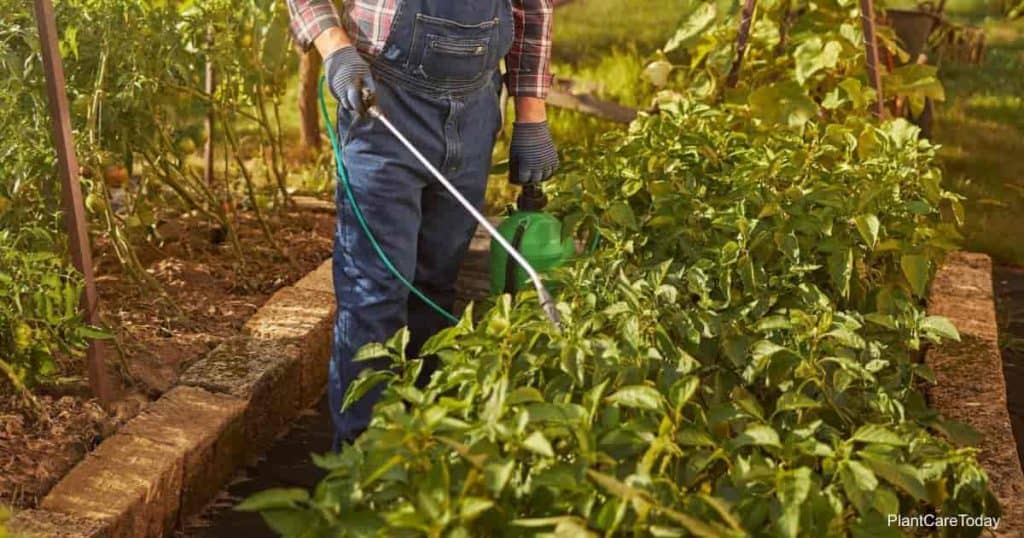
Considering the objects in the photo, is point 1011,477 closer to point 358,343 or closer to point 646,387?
point 646,387

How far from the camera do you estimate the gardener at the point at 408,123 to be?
120 inches

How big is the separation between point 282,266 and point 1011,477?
2246 millimetres

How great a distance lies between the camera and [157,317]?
383cm

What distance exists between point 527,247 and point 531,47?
502 mm

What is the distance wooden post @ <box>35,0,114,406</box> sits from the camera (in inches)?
118

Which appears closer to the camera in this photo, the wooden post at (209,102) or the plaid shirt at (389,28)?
the plaid shirt at (389,28)

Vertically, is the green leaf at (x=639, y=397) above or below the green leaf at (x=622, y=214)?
below

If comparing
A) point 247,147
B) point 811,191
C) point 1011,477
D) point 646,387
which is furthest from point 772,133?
point 247,147

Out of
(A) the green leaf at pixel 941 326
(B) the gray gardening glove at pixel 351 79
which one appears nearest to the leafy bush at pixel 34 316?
(B) the gray gardening glove at pixel 351 79

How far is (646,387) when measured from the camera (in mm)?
2176

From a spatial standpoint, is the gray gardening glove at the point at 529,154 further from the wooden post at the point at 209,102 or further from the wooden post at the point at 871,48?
the wooden post at the point at 871,48

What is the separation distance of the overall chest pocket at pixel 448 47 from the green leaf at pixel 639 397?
1128 mm

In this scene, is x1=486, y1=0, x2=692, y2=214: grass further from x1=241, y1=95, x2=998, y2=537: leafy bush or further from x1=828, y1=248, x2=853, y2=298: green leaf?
x1=828, y1=248, x2=853, y2=298: green leaf

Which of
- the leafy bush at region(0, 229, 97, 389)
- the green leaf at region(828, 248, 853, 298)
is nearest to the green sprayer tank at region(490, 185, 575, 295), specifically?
the green leaf at region(828, 248, 853, 298)
